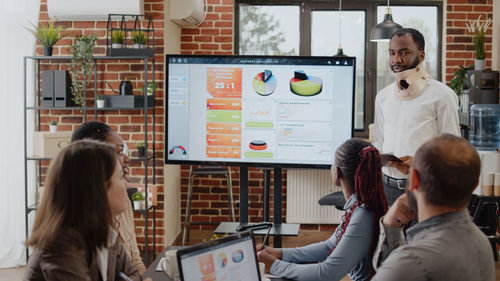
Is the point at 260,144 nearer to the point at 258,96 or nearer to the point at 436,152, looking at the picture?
the point at 258,96

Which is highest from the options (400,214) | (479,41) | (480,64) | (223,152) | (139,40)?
(479,41)

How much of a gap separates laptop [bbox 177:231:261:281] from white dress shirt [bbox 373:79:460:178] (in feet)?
5.40

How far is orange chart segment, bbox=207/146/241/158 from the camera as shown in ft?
9.24

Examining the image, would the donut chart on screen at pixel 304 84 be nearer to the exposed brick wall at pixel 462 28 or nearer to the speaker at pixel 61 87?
the speaker at pixel 61 87

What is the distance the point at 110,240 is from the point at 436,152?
2.89 ft

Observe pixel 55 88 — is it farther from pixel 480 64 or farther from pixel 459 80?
pixel 480 64

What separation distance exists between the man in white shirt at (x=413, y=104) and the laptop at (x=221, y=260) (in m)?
1.63

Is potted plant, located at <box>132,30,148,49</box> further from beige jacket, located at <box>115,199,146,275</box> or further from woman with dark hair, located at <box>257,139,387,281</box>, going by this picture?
woman with dark hair, located at <box>257,139,387,281</box>

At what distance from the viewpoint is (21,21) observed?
435 centimetres

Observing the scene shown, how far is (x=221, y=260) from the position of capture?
156 centimetres

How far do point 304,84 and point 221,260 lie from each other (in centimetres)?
140

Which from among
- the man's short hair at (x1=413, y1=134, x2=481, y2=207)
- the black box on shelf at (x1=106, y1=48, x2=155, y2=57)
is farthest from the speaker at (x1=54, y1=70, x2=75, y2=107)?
the man's short hair at (x1=413, y1=134, x2=481, y2=207)

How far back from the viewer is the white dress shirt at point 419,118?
306 centimetres

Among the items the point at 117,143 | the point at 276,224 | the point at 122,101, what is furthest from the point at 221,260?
the point at 122,101
